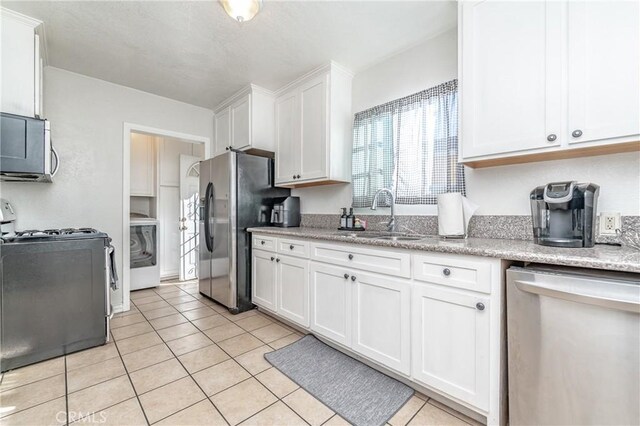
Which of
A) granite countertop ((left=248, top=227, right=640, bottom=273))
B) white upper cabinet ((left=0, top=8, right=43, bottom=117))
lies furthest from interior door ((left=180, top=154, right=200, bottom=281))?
granite countertop ((left=248, top=227, right=640, bottom=273))

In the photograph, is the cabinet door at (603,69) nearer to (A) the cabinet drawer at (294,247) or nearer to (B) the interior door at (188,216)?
(A) the cabinet drawer at (294,247)

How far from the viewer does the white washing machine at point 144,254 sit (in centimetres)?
369

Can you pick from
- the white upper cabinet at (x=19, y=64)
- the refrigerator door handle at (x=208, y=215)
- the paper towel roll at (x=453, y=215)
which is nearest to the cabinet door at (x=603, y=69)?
the paper towel roll at (x=453, y=215)

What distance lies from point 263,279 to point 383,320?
1419 mm

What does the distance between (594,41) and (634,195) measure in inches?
30.9

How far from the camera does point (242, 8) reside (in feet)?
5.78

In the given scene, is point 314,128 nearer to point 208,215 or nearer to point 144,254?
point 208,215

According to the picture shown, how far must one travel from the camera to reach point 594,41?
127 cm

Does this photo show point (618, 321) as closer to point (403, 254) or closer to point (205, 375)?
point (403, 254)

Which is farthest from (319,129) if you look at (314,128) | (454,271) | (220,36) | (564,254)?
(564,254)

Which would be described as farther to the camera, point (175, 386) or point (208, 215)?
point (208, 215)

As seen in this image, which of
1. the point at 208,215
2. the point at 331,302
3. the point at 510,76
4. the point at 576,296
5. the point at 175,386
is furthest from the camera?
the point at 208,215

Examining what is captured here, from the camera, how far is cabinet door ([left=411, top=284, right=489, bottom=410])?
129 cm

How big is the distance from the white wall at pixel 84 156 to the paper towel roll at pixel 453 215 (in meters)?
3.23
